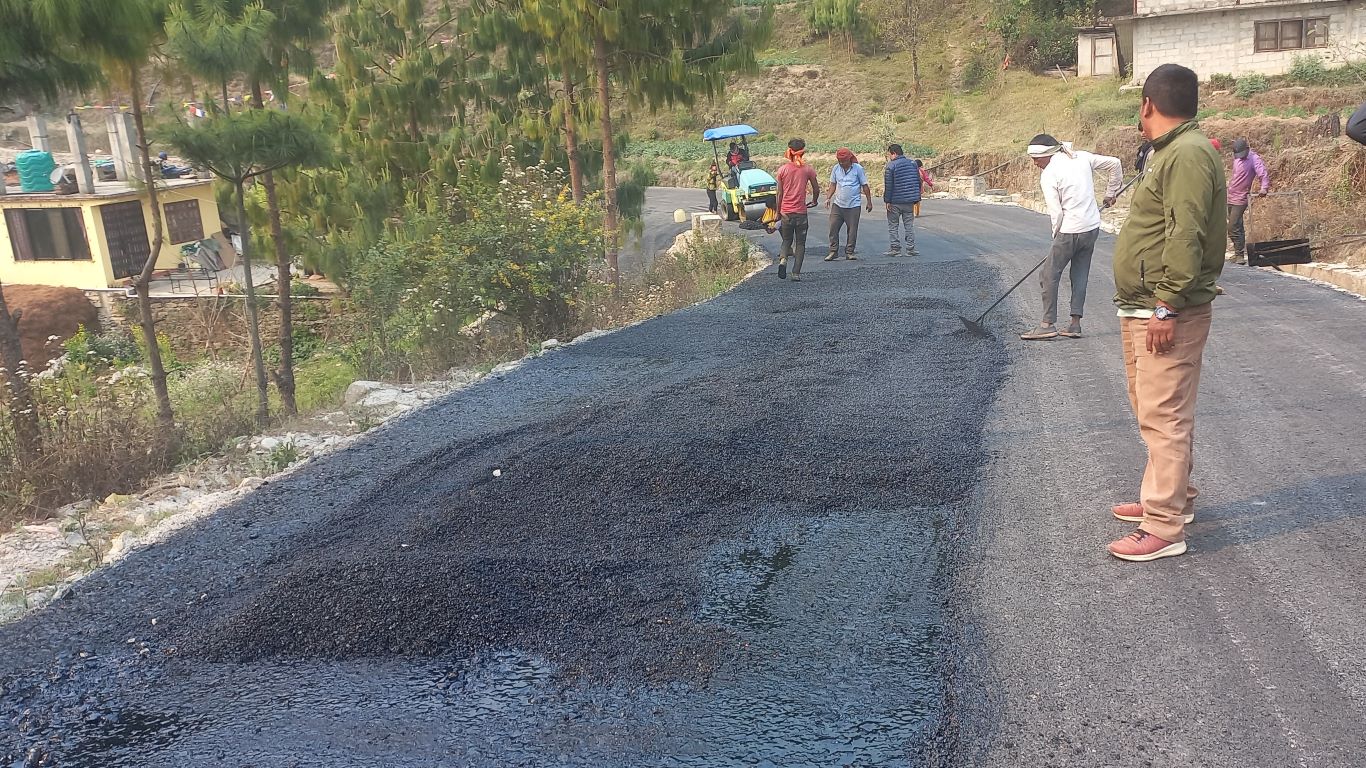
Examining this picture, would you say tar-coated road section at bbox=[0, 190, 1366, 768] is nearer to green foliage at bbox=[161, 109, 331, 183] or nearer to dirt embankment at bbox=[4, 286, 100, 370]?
green foliage at bbox=[161, 109, 331, 183]

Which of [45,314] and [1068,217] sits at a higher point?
[1068,217]

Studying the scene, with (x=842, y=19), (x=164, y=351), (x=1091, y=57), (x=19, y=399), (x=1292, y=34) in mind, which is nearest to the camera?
(x=19, y=399)

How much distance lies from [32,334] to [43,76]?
19103 millimetres

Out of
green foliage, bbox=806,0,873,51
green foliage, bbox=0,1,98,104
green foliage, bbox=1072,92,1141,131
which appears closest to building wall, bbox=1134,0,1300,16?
green foliage, bbox=1072,92,1141,131

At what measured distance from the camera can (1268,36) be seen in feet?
118

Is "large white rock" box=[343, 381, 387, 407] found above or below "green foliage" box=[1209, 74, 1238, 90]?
below

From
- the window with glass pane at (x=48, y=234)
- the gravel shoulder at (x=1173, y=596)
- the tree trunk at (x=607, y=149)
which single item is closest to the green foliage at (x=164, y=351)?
the window with glass pane at (x=48, y=234)

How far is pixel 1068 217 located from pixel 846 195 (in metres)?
6.25

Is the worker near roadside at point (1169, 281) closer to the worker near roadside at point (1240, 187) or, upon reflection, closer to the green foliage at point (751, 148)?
the worker near roadside at point (1240, 187)

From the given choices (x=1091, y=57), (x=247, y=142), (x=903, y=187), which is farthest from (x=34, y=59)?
(x=1091, y=57)

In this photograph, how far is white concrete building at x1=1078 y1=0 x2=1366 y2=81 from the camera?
1380 inches

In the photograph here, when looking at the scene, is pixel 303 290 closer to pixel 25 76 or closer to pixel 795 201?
pixel 795 201

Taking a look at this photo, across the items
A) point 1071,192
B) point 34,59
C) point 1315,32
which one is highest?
point 1315,32

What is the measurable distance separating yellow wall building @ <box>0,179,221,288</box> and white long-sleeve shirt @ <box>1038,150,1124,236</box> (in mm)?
24074
